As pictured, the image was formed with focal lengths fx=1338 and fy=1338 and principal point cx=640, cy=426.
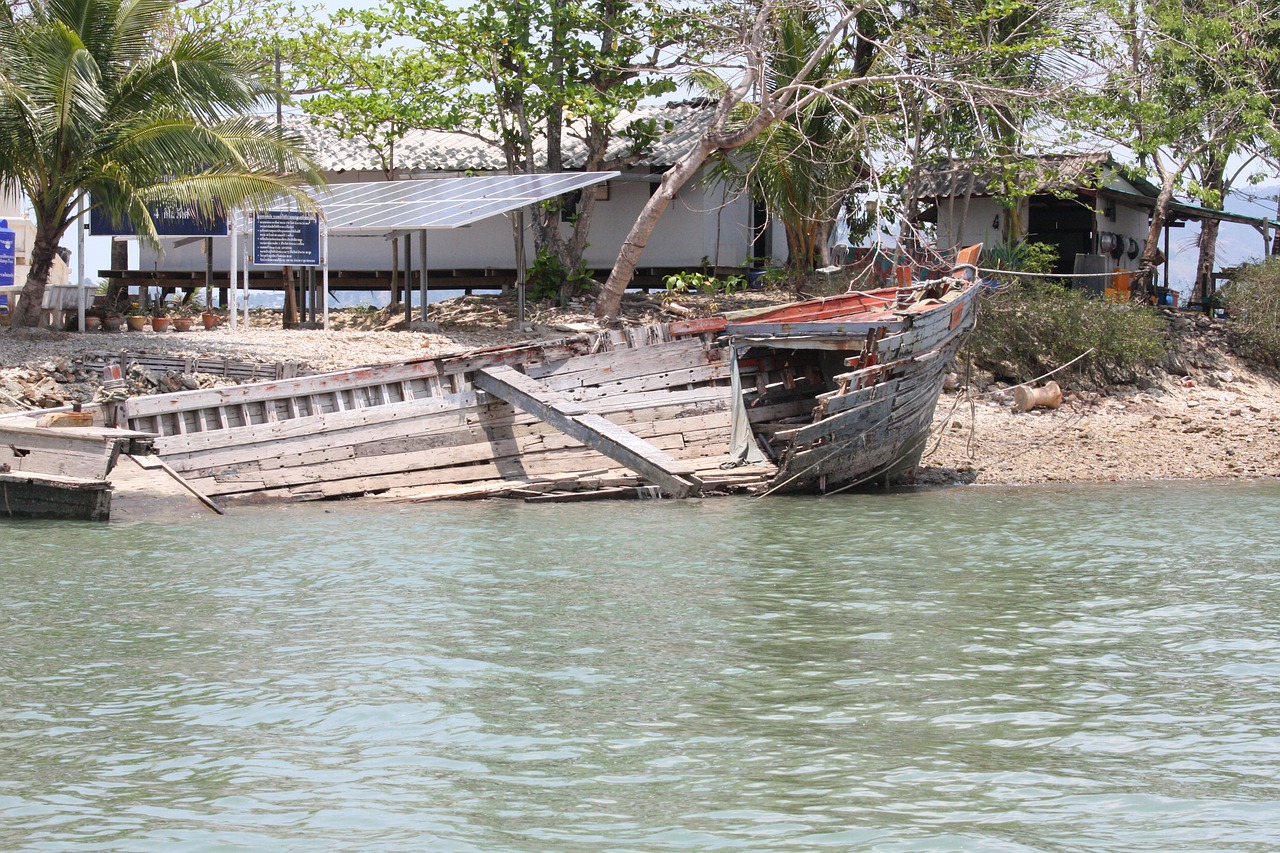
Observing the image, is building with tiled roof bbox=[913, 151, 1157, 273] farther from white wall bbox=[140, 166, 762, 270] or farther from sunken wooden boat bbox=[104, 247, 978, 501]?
sunken wooden boat bbox=[104, 247, 978, 501]

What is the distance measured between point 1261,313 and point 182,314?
70.7 ft

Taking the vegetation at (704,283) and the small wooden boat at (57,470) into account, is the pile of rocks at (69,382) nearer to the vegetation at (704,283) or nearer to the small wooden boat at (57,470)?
the small wooden boat at (57,470)

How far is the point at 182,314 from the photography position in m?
26.9

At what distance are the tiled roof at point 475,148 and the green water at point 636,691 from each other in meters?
17.6

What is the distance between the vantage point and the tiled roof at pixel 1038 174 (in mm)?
25516

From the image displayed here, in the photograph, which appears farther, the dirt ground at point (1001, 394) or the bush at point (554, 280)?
the bush at point (554, 280)

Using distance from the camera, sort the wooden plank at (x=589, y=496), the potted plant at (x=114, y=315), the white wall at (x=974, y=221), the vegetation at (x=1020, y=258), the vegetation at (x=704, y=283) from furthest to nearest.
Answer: the white wall at (x=974, y=221)
the vegetation at (x=704, y=283)
the vegetation at (x=1020, y=258)
the potted plant at (x=114, y=315)
the wooden plank at (x=589, y=496)

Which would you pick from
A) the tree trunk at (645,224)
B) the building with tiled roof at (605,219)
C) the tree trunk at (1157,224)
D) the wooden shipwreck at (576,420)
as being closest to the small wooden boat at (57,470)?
the wooden shipwreck at (576,420)

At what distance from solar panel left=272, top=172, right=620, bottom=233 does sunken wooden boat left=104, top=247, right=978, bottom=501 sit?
6743 millimetres

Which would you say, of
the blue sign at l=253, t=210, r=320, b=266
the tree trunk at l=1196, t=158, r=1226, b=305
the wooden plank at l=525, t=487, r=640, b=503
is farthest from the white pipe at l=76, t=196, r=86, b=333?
the tree trunk at l=1196, t=158, r=1226, b=305

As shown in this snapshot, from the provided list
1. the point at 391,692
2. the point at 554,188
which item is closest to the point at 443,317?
the point at 554,188

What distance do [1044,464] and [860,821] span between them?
46.2 feet

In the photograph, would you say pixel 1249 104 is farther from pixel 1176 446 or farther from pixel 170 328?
pixel 170 328

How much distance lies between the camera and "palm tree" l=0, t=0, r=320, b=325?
718 inches
